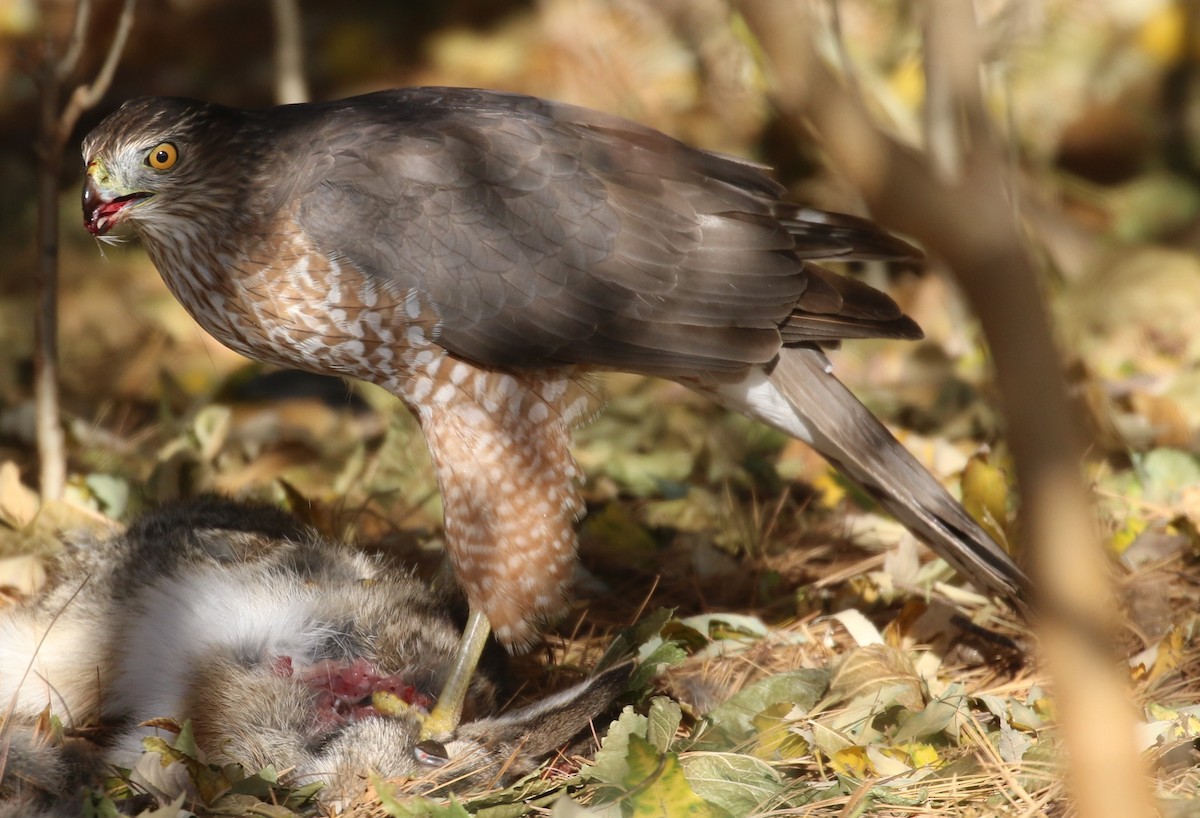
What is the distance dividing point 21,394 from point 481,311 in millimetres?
3112

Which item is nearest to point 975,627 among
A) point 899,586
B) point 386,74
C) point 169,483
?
point 899,586

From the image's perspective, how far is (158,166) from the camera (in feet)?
10.6

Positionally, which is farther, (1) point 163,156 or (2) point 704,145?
(2) point 704,145

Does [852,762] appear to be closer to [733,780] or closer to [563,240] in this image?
[733,780]

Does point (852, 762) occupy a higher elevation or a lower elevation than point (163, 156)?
lower

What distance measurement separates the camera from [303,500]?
13.5ft

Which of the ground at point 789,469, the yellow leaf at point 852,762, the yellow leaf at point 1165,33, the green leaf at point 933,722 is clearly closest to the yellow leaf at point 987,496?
the ground at point 789,469

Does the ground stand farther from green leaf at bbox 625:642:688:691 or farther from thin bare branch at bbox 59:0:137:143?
thin bare branch at bbox 59:0:137:143

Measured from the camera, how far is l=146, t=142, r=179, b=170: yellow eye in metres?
3.23

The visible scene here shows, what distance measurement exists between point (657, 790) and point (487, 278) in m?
1.39

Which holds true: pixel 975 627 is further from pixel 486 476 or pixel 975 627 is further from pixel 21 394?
pixel 21 394

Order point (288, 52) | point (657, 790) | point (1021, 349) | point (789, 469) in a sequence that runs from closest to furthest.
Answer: point (1021, 349) < point (657, 790) < point (789, 469) < point (288, 52)

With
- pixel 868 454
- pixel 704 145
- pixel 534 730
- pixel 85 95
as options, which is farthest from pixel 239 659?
pixel 704 145

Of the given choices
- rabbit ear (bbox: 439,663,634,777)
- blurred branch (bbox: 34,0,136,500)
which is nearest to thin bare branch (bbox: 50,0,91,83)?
blurred branch (bbox: 34,0,136,500)
